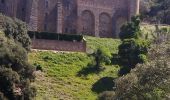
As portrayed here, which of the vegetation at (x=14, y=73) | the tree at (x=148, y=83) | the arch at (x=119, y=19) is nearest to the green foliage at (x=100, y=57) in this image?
the vegetation at (x=14, y=73)

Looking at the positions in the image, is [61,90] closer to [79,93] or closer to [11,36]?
[79,93]

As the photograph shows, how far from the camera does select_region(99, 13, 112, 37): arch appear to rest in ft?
279

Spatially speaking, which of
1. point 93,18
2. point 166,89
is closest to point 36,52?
point 93,18

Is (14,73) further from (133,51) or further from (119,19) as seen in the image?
(119,19)

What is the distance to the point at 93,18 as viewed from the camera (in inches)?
3324

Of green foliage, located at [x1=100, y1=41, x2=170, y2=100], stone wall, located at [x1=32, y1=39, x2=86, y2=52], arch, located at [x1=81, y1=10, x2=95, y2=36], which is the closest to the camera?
green foliage, located at [x1=100, y1=41, x2=170, y2=100]

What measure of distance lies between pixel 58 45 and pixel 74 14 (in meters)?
13.7

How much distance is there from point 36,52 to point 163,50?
2388 centimetres

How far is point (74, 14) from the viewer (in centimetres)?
8281

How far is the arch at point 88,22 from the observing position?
83750 mm

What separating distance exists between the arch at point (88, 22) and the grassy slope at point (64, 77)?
47.9ft

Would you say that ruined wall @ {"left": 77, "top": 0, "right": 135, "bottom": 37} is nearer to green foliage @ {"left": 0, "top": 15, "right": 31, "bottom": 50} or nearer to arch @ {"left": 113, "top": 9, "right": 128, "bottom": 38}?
arch @ {"left": 113, "top": 9, "right": 128, "bottom": 38}

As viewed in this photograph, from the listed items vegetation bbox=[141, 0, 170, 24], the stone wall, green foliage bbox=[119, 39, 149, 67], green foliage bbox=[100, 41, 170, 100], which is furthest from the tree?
vegetation bbox=[141, 0, 170, 24]

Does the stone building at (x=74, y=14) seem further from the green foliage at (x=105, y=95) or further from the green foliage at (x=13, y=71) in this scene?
the green foliage at (x=13, y=71)
